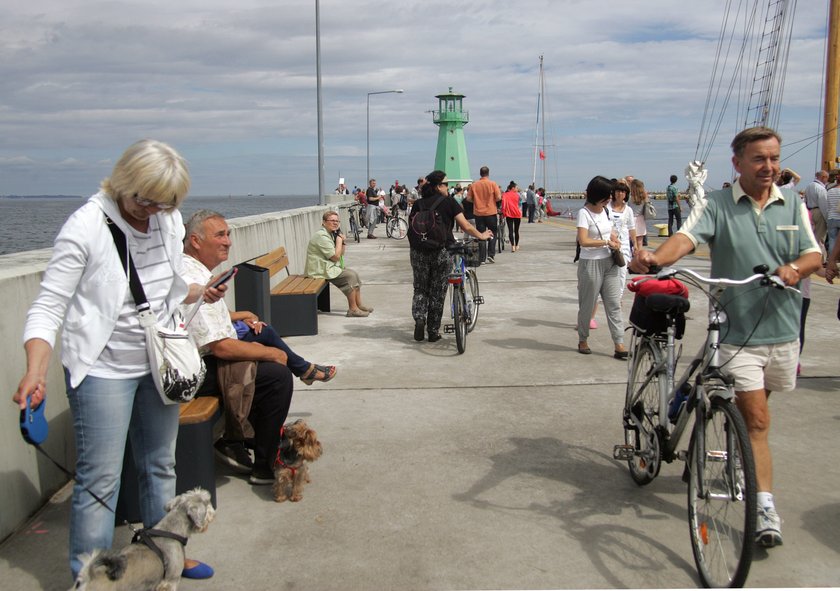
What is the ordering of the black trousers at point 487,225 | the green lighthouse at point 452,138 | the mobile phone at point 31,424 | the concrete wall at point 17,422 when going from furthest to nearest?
the green lighthouse at point 452,138, the black trousers at point 487,225, the concrete wall at point 17,422, the mobile phone at point 31,424

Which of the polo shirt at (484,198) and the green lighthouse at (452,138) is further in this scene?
the green lighthouse at (452,138)

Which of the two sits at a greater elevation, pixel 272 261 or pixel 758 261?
pixel 758 261

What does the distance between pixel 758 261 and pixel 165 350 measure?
263cm

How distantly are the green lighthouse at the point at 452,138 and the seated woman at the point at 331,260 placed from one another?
54.7 m

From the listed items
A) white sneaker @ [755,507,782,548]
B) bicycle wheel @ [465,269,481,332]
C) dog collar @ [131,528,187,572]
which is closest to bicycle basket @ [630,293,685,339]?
white sneaker @ [755,507,782,548]

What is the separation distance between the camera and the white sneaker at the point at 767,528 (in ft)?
11.3

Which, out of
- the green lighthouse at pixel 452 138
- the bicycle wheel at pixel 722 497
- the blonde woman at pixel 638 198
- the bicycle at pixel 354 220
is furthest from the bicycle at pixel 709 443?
the green lighthouse at pixel 452 138

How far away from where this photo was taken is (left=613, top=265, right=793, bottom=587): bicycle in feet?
10.2

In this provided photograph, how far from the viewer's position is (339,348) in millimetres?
8055

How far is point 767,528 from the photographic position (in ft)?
11.3

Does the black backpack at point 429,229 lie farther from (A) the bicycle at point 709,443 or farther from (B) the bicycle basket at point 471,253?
(A) the bicycle at point 709,443

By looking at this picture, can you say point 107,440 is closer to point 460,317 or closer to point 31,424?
point 31,424

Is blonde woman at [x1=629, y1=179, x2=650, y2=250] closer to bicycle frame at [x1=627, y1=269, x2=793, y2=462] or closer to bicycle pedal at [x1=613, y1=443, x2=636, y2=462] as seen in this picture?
bicycle pedal at [x1=613, y1=443, x2=636, y2=462]

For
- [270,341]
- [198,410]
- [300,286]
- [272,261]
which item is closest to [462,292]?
[300,286]
